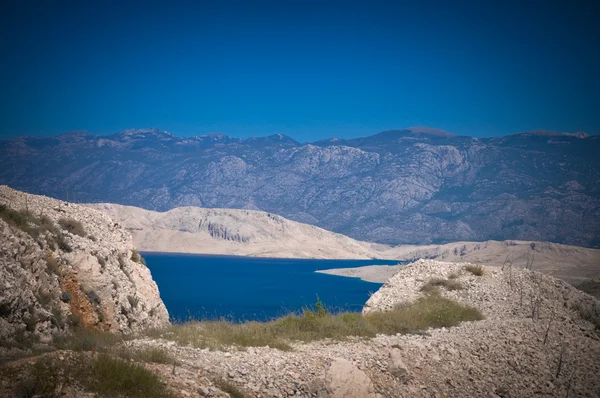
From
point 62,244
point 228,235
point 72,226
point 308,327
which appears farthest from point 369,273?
point 62,244

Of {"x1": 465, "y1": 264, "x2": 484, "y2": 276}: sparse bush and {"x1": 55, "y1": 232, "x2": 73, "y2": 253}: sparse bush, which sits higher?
{"x1": 55, "y1": 232, "x2": 73, "y2": 253}: sparse bush

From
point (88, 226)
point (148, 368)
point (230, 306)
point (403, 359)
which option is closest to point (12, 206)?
point (88, 226)

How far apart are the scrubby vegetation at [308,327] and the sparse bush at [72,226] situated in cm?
526

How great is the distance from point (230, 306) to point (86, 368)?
64.6 metres

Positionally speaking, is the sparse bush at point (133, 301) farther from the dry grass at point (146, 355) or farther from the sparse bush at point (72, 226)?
the dry grass at point (146, 355)

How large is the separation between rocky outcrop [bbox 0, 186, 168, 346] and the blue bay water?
1097 inches

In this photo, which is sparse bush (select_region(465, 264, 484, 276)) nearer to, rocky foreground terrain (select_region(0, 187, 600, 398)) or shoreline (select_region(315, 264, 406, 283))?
rocky foreground terrain (select_region(0, 187, 600, 398))

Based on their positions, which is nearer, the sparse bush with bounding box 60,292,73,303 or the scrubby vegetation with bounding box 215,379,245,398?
the scrubby vegetation with bounding box 215,379,245,398

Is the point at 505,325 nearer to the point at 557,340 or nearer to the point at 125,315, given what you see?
the point at 557,340

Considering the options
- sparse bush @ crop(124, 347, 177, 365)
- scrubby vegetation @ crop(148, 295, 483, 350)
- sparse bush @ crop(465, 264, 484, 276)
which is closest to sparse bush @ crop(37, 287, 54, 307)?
scrubby vegetation @ crop(148, 295, 483, 350)

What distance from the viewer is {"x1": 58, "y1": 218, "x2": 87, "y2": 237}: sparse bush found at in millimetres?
15170

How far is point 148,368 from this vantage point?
7824mm

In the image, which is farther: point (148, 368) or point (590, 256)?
point (590, 256)

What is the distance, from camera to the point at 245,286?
97750 mm
